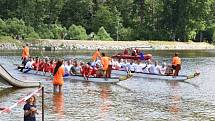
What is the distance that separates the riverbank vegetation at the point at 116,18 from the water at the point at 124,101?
242 feet

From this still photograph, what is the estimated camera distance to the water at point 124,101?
72.2ft

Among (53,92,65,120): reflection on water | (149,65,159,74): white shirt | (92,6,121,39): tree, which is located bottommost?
(53,92,65,120): reflection on water

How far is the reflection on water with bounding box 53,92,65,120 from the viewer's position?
22.3 meters

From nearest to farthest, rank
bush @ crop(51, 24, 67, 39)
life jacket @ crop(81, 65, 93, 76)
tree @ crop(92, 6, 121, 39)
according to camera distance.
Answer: life jacket @ crop(81, 65, 93, 76) < bush @ crop(51, 24, 67, 39) < tree @ crop(92, 6, 121, 39)

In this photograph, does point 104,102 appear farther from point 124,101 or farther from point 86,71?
point 86,71

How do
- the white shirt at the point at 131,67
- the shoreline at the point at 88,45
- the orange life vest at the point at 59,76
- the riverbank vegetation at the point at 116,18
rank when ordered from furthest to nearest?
1. the riverbank vegetation at the point at 116,18
2. the shoreline at the point at 88,45
3. the white shirt at the point at 131,67
4. the orange life vest at the point at 59,76

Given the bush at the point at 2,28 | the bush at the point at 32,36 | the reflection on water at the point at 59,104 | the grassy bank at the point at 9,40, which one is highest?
the bush at the point at 2,28

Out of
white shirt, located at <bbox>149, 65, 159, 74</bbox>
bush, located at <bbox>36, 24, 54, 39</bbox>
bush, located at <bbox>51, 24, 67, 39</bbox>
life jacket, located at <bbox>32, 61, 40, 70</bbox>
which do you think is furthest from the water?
bush, located at <bbox>51, 24, 67, 39</bbox>

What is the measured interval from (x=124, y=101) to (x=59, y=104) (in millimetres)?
3357

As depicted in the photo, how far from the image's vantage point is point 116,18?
11588 cm

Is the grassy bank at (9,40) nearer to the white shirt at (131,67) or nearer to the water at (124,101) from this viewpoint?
the white shirt at (131,67)

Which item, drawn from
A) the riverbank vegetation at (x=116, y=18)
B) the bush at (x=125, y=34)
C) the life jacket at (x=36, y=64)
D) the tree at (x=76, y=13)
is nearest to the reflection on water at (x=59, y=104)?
the life jacket at (x=36, y=64)

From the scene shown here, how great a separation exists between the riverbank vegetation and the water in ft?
242

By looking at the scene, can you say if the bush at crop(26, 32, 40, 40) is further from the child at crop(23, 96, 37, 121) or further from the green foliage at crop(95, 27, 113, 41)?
the child at crop(23, 96, 37, 121)
